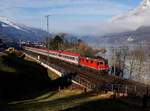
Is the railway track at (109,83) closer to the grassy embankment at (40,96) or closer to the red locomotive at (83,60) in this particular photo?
the red locomotive at (83,60)

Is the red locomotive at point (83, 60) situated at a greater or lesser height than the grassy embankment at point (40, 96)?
greater

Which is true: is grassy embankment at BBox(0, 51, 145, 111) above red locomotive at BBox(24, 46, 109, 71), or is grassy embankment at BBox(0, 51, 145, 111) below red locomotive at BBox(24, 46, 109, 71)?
below

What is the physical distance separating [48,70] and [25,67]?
6434 mm

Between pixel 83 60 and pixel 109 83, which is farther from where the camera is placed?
pixel 83 60

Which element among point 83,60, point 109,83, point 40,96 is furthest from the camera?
point 83,60

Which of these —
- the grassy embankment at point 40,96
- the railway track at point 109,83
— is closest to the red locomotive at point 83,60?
the railway track at point 109,83

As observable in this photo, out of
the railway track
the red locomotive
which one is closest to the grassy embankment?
the railway track

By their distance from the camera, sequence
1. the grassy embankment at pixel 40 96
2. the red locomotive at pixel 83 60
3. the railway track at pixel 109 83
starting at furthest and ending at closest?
the red locomotive at pixel 83 60 < the railway track at pixel 109 83 < the grassy embankment at pixel 40 96

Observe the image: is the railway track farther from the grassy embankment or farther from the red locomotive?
the grassy embankment

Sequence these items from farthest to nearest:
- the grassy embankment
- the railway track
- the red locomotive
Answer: the red locomotive, the railway track, the grassy embankment

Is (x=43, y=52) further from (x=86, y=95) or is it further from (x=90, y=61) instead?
(x=86, y=95)

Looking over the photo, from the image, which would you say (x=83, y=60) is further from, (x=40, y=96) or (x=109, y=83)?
(x=40, y=96)

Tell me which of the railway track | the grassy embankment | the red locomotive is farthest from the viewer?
the red locomotive

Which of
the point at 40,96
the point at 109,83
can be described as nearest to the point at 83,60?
the point at 109,83
